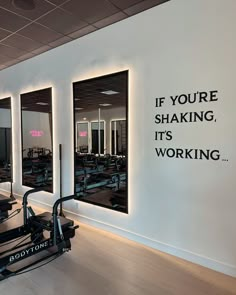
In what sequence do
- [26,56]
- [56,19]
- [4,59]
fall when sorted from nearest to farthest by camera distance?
[56,19] < [26,56] < [4,59]

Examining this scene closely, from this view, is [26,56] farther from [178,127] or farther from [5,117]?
[178,127]

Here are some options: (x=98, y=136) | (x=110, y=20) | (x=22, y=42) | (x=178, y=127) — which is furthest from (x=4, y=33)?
(x=98, y=136)

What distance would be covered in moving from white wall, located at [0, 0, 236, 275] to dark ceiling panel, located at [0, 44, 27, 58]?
5.24 ft

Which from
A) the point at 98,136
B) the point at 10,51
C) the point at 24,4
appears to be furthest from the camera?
the point at 98,136

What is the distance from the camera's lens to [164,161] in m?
3.02

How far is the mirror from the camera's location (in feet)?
19.9

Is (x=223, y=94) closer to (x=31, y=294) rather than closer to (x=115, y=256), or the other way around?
(x=115, y=256)

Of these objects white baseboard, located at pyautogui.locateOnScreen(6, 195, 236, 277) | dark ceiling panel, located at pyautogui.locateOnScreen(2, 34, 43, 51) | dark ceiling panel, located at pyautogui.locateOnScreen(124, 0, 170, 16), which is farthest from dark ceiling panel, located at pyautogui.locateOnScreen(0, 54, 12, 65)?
white baseboard, located at pyautogui.locateOnScreen(6, 195, 236, 277)

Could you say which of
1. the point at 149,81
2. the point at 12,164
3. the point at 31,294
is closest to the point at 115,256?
the point at 31,294

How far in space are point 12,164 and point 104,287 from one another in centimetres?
450

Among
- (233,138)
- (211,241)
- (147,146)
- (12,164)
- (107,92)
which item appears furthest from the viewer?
(12,164)

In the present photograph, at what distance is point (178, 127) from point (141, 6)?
170 cm

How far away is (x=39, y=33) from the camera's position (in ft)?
12.6

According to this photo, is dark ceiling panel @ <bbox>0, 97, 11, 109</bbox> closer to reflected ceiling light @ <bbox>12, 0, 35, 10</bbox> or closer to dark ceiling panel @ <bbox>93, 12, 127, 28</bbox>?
reflected ceiling light @ <bbox>12, 0, 35, 10</bbox>
